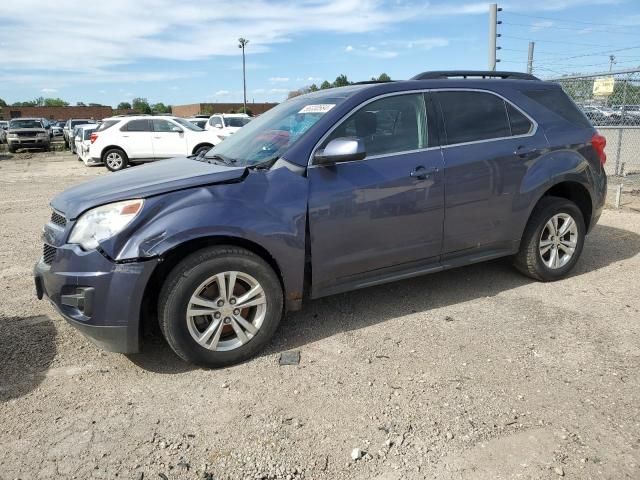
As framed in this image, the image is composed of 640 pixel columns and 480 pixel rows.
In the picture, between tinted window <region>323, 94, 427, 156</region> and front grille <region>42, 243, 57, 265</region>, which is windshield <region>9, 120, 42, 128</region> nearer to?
front grille <region>42, 243, 57, 265</region>

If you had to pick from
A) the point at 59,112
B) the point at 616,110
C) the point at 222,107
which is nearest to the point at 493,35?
the point at 616,110

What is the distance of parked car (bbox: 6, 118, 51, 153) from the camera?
26.7 m

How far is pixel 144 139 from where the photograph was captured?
16.1m

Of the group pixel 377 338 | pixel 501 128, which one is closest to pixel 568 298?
pixel 501 128

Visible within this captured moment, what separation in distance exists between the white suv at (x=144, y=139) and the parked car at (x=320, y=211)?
1222cm

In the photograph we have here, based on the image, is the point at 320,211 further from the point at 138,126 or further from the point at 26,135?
the point at 26,135

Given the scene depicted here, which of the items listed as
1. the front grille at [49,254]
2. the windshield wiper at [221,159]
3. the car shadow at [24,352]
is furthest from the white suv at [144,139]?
the front grille at [49,254]

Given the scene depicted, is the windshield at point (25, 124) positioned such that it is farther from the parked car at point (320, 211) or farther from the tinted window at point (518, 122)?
the tinted window at point (518, 122)

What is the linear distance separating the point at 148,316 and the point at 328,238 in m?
1.31

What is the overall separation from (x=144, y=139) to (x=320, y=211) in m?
14.1

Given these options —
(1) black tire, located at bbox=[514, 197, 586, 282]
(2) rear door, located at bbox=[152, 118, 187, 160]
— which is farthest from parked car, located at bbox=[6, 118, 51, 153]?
(1) black tire, located at bbox=[514, 197, 586, 282]

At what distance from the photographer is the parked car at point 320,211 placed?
316cm

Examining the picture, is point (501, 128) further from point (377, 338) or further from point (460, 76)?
point (377, 338)

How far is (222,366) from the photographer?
339cm
